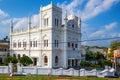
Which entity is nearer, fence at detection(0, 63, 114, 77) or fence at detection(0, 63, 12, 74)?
fence at detection(0, 63, 114, 77)

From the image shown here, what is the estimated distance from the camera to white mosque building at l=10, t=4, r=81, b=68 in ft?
141

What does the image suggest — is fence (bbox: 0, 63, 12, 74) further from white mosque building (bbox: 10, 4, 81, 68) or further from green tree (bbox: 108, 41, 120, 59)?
green tree (bbox: 108, 41, 120, 59)

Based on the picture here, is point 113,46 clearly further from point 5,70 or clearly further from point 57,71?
point 5,70

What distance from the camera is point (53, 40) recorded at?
42.8 metres

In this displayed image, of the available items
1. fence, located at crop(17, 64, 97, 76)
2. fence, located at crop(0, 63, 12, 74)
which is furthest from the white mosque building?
fence, located at crop(0, 63, 12, 74)

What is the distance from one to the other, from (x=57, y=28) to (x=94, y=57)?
22293mm

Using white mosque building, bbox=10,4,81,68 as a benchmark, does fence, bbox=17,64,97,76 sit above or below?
below

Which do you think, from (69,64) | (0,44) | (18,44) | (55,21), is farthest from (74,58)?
(0,44)

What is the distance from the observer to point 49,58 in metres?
43.0

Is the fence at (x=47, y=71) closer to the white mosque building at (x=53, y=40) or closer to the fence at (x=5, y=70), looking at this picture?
the fence at (x=5, y=70)

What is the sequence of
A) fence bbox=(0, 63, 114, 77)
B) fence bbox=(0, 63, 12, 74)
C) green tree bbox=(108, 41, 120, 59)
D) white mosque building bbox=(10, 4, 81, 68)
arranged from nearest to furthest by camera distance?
fence bbox=(0, 63, 114, 77)
fence bbox=(0, 63, 12, 74)
white mosque building bbox=(10, 4, 81, 68)
green tree bbox=(108, 41, 120, 59)

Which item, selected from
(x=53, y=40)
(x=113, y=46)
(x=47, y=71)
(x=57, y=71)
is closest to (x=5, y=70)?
(x=47, y=71)

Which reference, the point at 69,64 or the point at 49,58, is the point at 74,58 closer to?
the point at 69,64

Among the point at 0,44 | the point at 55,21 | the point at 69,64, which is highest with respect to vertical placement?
the point at 55,21
